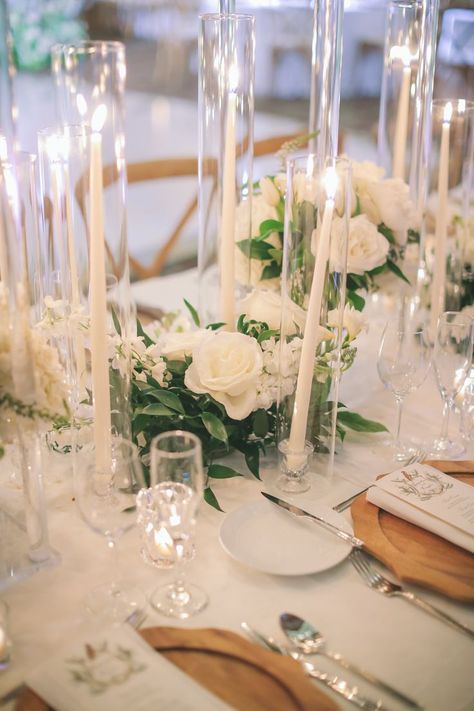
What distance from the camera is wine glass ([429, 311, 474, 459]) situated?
134 centimetres

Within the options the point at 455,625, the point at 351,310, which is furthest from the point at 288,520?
the point at 351,310

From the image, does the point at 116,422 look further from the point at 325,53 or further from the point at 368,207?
the point at 325,53

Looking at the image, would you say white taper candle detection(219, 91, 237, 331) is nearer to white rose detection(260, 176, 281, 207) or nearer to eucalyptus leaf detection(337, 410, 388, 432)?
white rose detection(260, 176, 281, 207)

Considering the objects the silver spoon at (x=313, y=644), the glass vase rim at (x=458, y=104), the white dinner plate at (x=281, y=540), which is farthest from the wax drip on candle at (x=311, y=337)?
the glass vase rim at (x=458, y=104)

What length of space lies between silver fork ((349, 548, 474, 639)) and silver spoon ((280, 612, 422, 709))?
0.12 m

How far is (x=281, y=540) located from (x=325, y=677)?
245mm

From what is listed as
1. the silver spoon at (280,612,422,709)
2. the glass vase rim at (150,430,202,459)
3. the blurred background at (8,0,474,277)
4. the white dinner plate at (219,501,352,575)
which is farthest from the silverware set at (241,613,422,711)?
the blurred background at (8,0,474,277)

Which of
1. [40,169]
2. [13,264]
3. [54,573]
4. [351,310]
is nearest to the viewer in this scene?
[13,264]

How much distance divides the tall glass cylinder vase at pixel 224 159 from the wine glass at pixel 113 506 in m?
0.54

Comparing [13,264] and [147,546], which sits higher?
[13,264]

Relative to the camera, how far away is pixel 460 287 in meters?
1.79

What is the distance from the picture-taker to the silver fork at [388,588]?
3.22ft

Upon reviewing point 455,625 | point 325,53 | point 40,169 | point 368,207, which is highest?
point 325,53

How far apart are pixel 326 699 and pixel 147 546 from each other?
297mm
